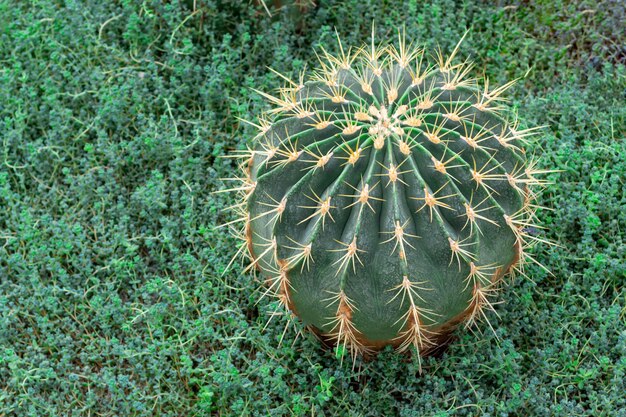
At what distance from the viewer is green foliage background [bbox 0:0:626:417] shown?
12.6 ft

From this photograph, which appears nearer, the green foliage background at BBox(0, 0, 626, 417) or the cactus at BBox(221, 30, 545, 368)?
the cactus at BBox(221, 30, 545, 368)

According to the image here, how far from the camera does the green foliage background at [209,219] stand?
12.6 ft

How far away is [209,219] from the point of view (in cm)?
449

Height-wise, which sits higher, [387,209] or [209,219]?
[387,209]

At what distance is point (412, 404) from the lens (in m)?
3.80

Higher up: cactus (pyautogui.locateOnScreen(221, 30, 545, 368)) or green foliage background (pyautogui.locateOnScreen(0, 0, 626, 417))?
cactus (pyautogui.locateOnScreen(221, 30, 545, 368))

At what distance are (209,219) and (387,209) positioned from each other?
57.9 inches

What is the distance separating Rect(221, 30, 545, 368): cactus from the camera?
328 centimetres

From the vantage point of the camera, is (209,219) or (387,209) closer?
(387,209)

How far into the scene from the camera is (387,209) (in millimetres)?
3283

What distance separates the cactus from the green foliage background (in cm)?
46

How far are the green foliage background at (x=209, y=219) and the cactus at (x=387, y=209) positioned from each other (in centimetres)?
46

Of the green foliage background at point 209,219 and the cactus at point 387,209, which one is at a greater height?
the cactus at point 387,209

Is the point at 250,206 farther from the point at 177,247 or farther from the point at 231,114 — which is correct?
the point at 231,114
